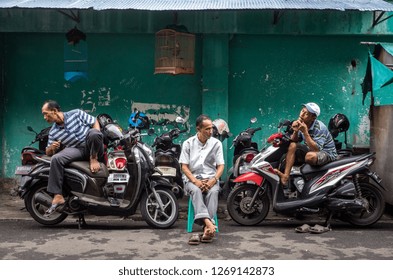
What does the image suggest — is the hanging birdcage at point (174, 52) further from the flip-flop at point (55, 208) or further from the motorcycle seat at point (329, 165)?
the flip-flop at point (55, 208)

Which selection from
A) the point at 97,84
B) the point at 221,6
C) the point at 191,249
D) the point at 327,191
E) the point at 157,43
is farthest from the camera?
the point at 97,84

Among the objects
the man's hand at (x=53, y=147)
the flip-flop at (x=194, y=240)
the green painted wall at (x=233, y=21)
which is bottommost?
the flip-flop at (x=194, y=240)

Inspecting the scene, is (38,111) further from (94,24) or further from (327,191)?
(327,191)

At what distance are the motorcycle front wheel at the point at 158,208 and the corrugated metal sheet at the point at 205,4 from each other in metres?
2.98

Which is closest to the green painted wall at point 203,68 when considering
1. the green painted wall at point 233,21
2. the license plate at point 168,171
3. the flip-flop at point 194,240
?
the green painted wall at point 233,21

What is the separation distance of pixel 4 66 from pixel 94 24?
6.32ft

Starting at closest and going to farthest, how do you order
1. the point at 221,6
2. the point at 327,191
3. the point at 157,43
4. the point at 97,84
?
the point at 327,191 < the point at 221,6 < the point at 157,43 < the point at 97,84

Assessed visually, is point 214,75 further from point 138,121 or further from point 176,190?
point 176,190

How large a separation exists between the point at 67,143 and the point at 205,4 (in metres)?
3.21

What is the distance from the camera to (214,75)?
975 centimetres

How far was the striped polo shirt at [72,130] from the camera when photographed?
7137 millimetres

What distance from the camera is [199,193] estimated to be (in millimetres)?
6445

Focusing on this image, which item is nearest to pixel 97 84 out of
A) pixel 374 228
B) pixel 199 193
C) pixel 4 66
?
pixel 4 66

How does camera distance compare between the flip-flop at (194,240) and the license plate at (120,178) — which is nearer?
the flip-flop at (194,240)
